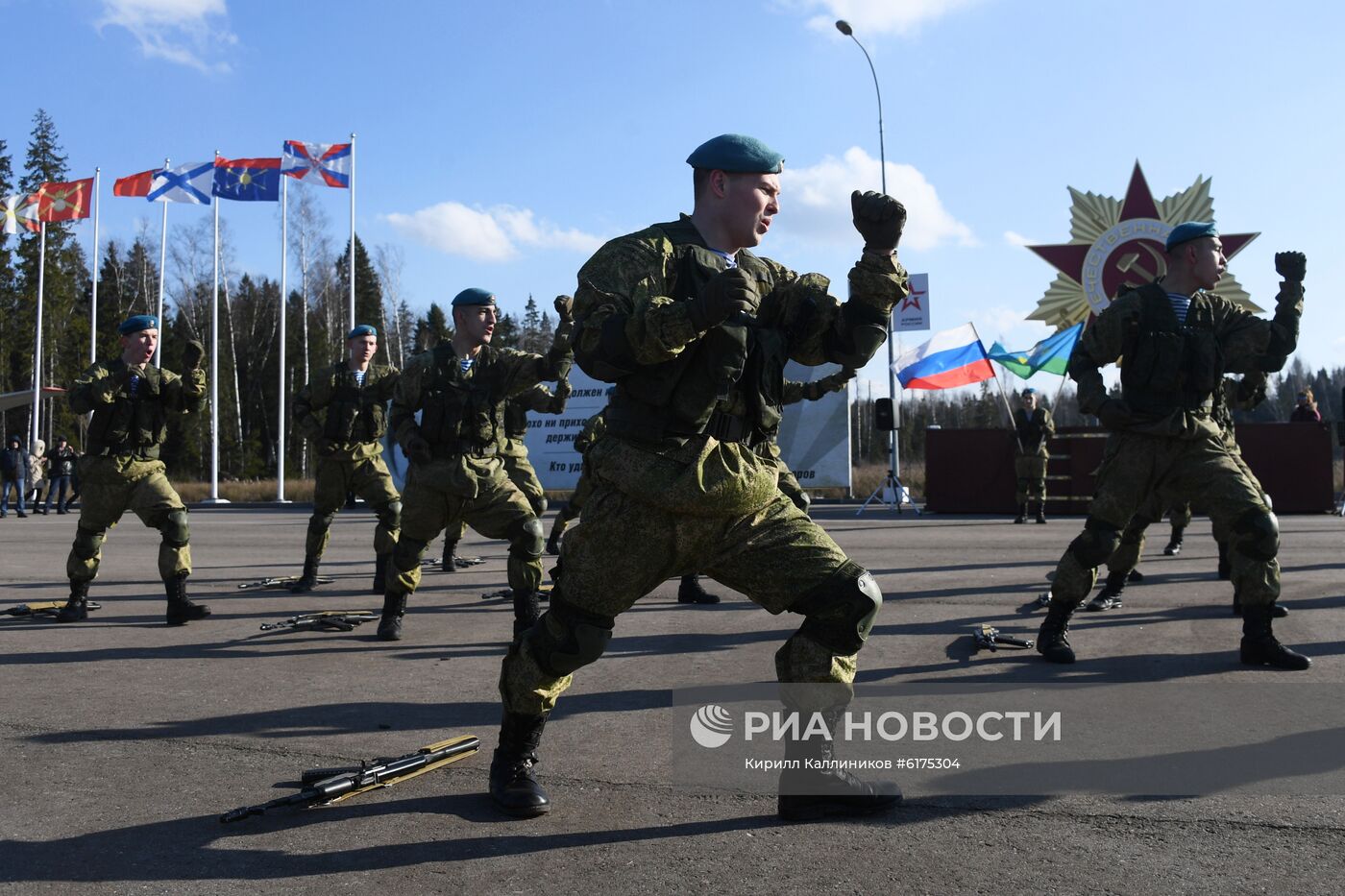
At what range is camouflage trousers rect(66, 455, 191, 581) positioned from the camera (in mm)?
7414

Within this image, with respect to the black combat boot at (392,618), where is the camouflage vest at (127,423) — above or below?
above

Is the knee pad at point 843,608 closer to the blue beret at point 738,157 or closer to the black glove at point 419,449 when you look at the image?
the blue beret at point 738,157

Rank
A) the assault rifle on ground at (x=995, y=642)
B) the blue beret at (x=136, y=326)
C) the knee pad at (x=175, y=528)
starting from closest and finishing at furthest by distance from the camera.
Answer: the assault rifle on ground at (x=995, y=642) < the blue beret at (x=136, y=326) < the knee pad at (x=175, y=528)

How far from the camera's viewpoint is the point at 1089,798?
3.47m

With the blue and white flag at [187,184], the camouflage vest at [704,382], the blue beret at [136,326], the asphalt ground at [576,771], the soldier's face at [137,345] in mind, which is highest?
the blue and white flag at [187,184]

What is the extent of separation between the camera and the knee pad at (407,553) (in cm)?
677

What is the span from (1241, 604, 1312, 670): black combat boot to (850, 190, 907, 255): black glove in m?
3.70

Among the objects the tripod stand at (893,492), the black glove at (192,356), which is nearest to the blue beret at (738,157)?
the black glove at (192,356)

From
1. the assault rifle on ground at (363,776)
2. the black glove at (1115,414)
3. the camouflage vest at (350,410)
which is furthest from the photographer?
the camouflage vest at (350,410)

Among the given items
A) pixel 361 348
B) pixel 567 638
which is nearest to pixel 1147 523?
pixel 567 638

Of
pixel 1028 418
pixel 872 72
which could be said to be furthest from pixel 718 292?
pixel 872 72

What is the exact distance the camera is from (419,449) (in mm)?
6656

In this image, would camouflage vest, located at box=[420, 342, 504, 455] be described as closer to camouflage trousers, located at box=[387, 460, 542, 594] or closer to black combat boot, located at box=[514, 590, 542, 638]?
camouflage trousers, located at box=[387, 460, 542, 594]

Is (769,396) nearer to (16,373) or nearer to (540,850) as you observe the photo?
(540,850)
